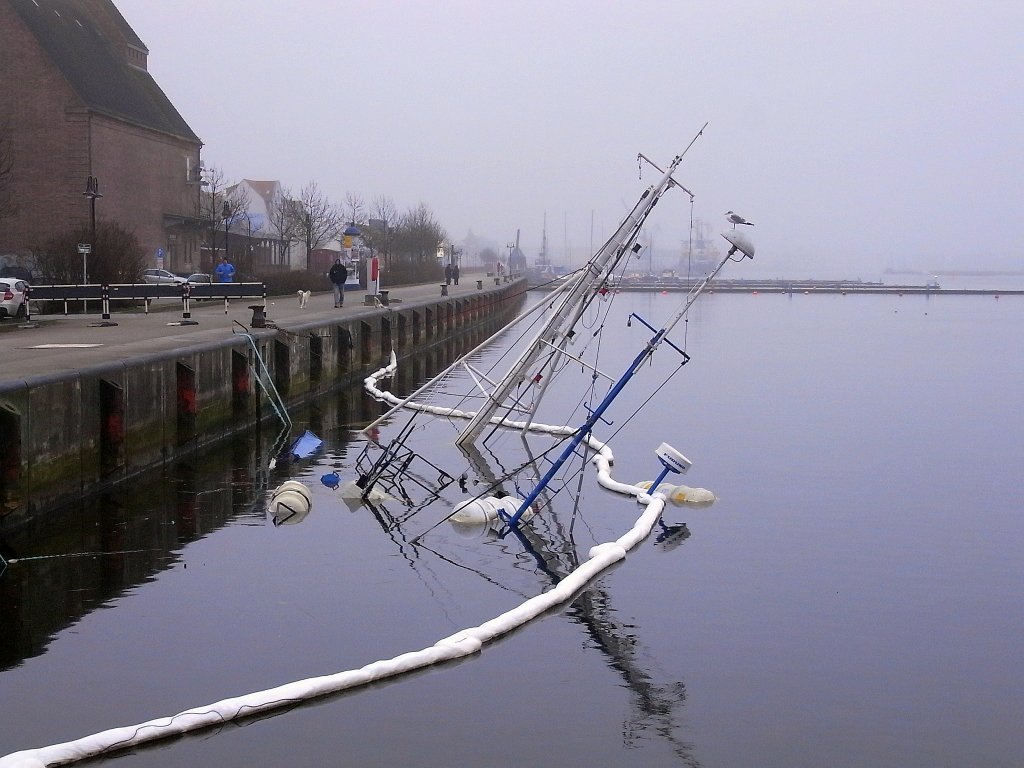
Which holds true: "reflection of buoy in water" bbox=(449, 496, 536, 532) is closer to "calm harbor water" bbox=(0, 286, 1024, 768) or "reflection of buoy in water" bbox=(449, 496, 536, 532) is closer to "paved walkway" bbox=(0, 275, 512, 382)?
"calm harbor water" bbox=(0, 286, 1024, 768)

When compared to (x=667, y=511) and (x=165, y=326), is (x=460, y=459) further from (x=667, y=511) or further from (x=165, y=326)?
(x=165, y=326)

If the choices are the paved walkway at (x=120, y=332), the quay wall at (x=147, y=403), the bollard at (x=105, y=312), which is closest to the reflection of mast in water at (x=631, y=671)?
the quay wall at (x=147, y=403)

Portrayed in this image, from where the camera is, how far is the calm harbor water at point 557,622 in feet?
31.6

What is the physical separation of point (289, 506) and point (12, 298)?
18449mm

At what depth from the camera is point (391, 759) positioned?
9117 mm

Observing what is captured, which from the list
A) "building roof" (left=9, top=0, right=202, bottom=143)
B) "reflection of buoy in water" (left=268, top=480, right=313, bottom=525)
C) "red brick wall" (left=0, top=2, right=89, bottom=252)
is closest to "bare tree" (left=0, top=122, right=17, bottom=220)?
"red brick wall" (left=0, top=2, right=89, bottom=252)

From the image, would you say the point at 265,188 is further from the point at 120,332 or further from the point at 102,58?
the point at 120,332

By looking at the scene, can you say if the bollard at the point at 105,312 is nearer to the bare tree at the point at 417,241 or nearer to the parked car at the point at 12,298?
the parked car at the point at 12,298

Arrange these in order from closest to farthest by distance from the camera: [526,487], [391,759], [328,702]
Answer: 1. [391,759]
2. [328,702]
3. [526,487]

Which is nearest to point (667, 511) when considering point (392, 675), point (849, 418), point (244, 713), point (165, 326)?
point (392, 675)

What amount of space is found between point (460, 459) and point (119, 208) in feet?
164

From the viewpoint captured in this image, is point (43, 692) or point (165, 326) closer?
point (43, 692)

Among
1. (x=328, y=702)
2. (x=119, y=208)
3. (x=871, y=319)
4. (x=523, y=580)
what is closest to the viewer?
(x=328, y=702)

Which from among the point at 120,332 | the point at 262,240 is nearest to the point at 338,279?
the point at 120,332
